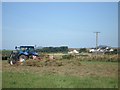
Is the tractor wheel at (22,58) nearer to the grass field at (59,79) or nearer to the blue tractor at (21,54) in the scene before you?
the blue tractor at (21,54)

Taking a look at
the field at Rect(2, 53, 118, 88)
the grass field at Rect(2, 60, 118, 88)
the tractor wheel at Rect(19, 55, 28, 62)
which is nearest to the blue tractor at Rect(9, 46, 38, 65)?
the tractor wheel at Rect(19, 55, 28, 62)

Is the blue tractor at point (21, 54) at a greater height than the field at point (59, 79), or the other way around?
the blue tractor at point (21, 54)

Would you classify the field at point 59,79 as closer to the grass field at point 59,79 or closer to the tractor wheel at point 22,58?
the grass field at point 59,79

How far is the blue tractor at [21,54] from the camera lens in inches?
961

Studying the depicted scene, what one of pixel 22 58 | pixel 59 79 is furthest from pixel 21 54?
pixel 59 79

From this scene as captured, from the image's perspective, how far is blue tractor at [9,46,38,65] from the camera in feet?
80.1

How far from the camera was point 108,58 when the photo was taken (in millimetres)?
37875

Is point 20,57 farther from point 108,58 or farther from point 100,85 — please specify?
point 108,58

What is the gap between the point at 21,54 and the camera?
82.4 feet

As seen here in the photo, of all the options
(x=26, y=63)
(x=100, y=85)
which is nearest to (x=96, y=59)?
(x=26, y=63)

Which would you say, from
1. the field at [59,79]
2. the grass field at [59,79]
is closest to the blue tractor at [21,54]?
the field at [59,79]

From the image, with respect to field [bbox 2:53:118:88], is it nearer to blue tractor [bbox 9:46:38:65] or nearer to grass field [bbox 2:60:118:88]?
grass field [bbox 2:60:118:88]

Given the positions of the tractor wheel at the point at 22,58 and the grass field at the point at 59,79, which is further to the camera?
the tractor wheel at the point at 22,58

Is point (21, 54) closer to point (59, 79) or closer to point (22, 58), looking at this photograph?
point (22, 58)
